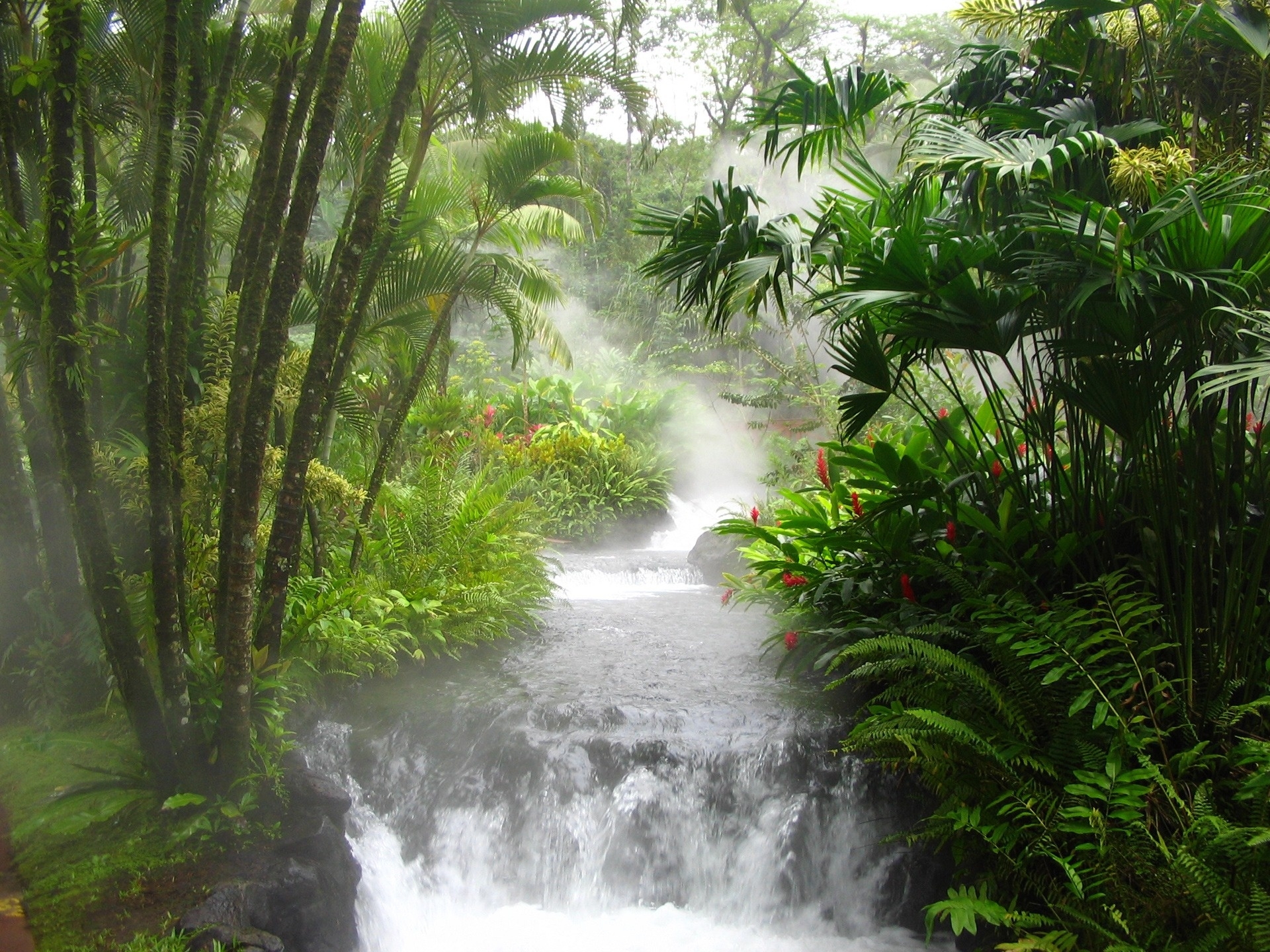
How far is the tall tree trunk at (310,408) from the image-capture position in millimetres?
3570

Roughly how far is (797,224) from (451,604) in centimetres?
324

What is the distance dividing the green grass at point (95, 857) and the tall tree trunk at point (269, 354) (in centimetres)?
67

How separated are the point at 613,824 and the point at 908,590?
1.90m

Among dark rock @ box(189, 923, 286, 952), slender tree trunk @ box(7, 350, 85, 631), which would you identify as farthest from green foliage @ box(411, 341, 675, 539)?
dark rock @ box(189, 923, 286, 952)

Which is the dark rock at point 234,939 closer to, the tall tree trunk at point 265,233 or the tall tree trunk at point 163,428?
the tall tree trunk at point 163,428

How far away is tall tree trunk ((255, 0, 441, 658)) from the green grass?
0.81 meters

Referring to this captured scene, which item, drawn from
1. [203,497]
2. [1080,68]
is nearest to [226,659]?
[203,497]

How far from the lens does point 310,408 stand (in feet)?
11.6

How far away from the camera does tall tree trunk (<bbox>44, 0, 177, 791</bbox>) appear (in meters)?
3.01

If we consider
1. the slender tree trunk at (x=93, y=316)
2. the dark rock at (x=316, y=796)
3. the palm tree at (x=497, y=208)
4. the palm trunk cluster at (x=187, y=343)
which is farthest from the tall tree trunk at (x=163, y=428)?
the palm tree at (x=497, y=208)

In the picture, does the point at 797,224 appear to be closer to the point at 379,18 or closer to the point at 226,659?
the point at 226,659

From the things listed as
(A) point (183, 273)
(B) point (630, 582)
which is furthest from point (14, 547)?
(B) point (630, 582)

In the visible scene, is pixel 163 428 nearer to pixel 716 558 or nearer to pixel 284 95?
pixel 284 95

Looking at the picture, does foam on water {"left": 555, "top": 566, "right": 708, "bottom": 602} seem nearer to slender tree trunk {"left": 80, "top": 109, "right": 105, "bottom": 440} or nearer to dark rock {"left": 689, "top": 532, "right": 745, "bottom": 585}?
dark rock {"left": 689, "top": 532, "right": 745, "bottom": 585}
